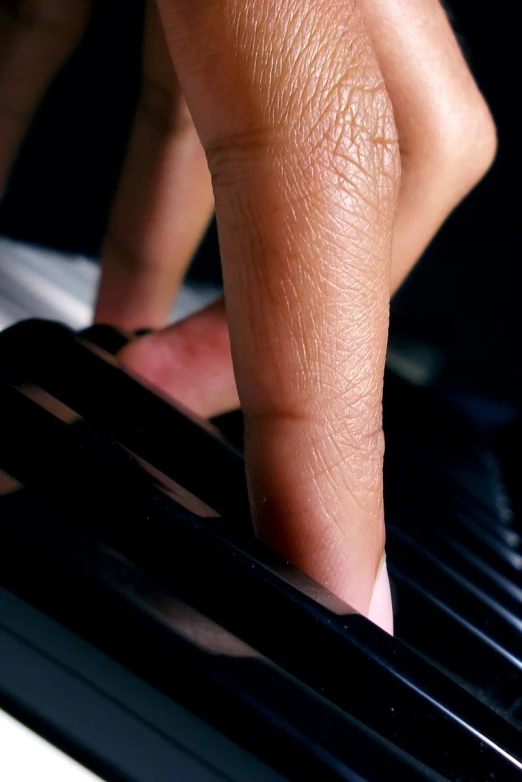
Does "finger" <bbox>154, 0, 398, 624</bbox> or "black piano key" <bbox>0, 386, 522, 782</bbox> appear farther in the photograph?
"finger" <bbox>154, 0, 398, 624</bbox>

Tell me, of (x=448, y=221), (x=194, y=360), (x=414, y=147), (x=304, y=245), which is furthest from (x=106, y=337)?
(x=448, y=221)

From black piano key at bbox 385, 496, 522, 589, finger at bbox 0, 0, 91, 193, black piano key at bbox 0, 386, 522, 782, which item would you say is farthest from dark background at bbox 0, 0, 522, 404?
black piano key at bbox 0, 386, 522, 782

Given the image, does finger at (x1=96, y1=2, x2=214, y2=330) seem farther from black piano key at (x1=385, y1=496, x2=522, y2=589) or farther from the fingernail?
the fingernail

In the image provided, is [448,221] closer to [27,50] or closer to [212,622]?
[27,50]

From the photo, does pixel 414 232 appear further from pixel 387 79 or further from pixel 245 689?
pixel 245 689

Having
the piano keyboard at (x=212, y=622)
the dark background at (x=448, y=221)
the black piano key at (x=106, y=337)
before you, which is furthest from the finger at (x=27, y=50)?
the piano keyboard at (x=212, y=622)

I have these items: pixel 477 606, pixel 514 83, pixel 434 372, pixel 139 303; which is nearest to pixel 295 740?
pixel 477 606
